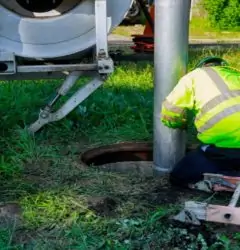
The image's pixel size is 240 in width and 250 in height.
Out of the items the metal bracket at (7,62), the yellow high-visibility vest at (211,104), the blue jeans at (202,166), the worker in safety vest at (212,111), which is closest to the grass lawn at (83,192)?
the blue jeans at (202,166)

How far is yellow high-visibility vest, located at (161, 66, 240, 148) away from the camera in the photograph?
12.3 ft

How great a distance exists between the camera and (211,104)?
3.75 metres

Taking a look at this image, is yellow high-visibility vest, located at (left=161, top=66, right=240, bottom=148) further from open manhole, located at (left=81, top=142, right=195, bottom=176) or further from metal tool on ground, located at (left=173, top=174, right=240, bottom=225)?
open manhole, located at (left=81, top=142, right=195, bottom=176)

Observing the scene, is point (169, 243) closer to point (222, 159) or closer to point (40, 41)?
point (222, 159)

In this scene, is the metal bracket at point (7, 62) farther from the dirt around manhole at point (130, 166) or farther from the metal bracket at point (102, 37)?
the dirt around manhole at point (130, 166)

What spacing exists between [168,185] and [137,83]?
2830 mm

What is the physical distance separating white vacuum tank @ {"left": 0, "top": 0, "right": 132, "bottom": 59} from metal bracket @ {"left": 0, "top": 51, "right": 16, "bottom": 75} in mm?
78

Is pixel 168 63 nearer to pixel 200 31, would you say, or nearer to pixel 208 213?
pixel 208 213

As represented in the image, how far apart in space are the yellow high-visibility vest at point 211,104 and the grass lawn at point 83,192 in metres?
0.41

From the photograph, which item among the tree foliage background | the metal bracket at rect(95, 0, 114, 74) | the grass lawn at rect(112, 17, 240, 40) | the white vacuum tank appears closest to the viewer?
the metal bracket at rect(95, 0, 114, 74)

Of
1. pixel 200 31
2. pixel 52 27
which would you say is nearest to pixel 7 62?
pixel 52 27

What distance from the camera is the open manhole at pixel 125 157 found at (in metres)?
4.75

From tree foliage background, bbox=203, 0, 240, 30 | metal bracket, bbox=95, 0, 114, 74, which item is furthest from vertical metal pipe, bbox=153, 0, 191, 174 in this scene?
tree foliage background, bbox=203, 0, 240, 30

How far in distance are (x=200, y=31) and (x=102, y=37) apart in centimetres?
1162
